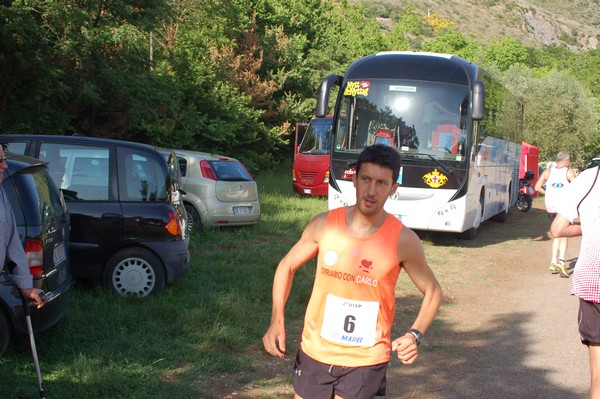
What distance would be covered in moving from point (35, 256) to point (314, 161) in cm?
1754

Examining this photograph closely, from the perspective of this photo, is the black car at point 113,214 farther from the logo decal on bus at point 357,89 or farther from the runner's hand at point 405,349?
the logo decal on bus at point 357,89

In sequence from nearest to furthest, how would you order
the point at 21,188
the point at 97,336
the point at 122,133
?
the point at 21,188 → the point at 97,336 → the point at 122,133

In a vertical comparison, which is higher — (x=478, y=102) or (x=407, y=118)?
(x=478, y=102)

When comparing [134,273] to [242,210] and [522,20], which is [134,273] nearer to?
[242,210]

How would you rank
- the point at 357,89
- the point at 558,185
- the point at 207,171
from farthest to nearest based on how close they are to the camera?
the point at 357,89, the point at 207,171, the point at 558,185

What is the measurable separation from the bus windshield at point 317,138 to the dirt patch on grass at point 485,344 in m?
9.48

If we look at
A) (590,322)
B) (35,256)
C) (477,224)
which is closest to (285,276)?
(590,322)

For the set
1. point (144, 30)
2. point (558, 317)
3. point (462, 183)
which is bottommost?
point (558, 317)

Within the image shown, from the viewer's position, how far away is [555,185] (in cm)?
1391

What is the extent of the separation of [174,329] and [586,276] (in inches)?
165

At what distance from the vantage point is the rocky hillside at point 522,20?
123312 millimetres

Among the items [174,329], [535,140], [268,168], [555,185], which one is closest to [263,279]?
[174,329]

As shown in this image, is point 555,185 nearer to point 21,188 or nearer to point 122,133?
point 21,188

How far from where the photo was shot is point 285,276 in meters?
3.91
